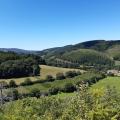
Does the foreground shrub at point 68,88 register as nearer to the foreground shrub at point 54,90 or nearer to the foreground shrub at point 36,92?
the foreground shrub at point 54,90

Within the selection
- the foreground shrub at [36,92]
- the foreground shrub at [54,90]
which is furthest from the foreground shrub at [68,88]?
the foreground shrub at [36,92]

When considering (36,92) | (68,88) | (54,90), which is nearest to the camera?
(36,92)

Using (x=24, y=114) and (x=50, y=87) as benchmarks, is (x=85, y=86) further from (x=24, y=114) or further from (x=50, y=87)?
(x=50, y=87)

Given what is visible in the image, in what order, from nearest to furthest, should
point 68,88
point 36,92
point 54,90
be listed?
point 36,92 < point 54,90 < point 68,88

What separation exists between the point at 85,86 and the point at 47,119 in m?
15.3

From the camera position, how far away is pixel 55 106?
7369cm

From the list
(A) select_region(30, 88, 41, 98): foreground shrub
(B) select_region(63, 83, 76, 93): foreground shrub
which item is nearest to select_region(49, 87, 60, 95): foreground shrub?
(B) select_region(63, 83, 76, 93): foreground shrub

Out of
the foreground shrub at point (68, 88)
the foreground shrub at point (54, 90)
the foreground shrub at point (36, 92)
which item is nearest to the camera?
the foreground shrub at point (36, 92)

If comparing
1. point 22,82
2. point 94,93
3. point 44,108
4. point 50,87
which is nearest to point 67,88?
point 50,87

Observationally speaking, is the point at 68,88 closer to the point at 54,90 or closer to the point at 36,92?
the point at 54,90

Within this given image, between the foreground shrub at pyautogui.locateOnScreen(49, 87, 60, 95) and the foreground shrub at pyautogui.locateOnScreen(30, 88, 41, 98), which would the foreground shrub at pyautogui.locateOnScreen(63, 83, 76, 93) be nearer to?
the foreground shrub at pyautogui.locateOnScreen(49, 87, 60, 95)

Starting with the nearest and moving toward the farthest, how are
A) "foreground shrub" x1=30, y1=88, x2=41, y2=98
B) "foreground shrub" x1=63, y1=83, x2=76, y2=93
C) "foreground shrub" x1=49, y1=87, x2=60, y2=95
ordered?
"foreground shrub" x1=30, y1=88, x2=41, y2=98, "foreground shrub" x1=49, y1=87, x2=60, y2=95, "foreground shrub" x1=63, y1=83, x2=76, y2=93

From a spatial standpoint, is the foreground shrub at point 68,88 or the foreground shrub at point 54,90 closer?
the foreground shrub at point 54,90

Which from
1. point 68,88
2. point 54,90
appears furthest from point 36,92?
point 68,88
